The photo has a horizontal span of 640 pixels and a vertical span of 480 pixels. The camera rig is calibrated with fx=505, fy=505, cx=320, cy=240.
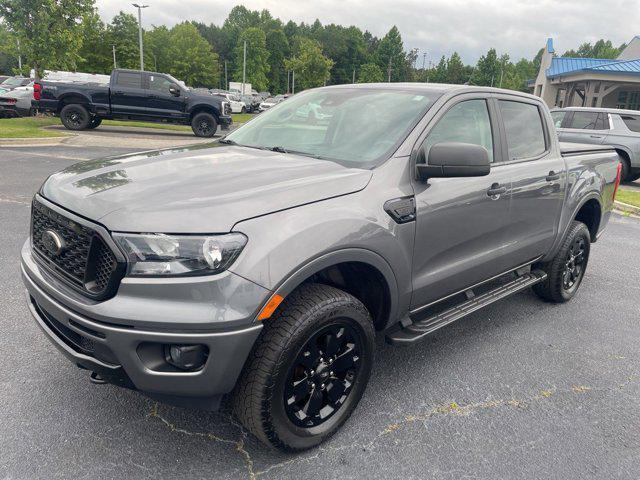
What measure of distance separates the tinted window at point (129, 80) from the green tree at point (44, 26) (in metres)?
5.56

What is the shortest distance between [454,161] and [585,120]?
1167cm

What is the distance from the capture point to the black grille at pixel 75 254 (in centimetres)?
209

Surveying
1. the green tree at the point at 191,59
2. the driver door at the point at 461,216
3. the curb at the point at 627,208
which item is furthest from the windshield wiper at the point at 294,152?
the green tree at the point at 191,59

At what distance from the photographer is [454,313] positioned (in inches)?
126

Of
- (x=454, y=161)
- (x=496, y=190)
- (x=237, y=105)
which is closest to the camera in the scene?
(x=454, y=161)

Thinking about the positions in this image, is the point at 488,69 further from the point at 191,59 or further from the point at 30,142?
the point at 30,142

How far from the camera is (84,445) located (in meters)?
2.43

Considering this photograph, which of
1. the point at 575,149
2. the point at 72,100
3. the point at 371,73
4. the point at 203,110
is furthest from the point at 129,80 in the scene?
the point at 371,73

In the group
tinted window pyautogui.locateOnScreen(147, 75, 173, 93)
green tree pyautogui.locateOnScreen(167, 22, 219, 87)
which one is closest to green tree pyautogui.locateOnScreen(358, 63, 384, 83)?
green tree pyautogui.locateOnScreen(167, 22, 219, 87)

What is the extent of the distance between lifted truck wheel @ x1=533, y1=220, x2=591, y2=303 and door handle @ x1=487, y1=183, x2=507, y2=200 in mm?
1315

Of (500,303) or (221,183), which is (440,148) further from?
(500,303)

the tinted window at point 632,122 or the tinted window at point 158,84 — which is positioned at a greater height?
the tinted window at point 158,84

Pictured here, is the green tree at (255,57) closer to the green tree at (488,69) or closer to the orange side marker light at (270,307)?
the green tree at (488,69)

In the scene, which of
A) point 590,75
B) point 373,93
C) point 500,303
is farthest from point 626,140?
point 590,75
